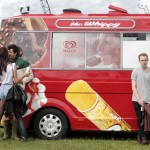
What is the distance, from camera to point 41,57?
825 cm

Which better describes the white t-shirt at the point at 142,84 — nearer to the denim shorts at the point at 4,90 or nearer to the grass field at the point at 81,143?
the grass field at the point at 81,143

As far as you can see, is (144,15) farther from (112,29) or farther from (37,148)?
(37,148)

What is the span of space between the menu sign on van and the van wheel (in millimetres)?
1792

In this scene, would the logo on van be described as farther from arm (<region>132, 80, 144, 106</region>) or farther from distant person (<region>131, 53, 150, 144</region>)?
arm (<region>132, 80, 144, 106</region>)

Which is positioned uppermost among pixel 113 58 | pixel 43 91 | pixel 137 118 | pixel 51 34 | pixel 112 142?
pixel 51 34

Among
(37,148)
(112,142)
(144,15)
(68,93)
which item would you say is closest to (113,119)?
(112,142)

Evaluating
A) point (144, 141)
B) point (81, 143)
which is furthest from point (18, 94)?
point (144, 141)

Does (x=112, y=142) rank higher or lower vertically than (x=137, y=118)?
lower

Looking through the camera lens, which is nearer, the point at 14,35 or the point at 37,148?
the point at 37,148

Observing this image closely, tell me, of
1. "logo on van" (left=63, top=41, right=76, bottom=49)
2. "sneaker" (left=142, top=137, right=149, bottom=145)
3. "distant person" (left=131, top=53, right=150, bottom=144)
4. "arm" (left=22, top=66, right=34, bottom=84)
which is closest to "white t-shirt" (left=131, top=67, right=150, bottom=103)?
"distant person" (left=131, top=53, right=150, bottom=144)

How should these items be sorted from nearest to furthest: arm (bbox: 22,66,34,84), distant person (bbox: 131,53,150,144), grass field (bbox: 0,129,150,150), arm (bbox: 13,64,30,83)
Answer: grass field (bbox: 0,129,150,150) → distant person (bbox: 131,53,150,144) → arm (bbox: 13,64,30,83) → arm (bbox: 22,66,34,84)

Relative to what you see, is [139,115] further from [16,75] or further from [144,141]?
[16,75]

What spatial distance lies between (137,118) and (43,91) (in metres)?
1.97

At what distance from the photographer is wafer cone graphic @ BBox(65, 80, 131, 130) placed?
811 centimetres
